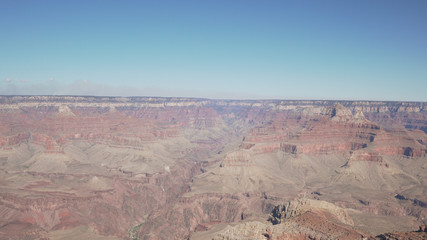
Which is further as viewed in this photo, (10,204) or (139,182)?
(139,182)

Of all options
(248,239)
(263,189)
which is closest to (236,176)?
(263,189)

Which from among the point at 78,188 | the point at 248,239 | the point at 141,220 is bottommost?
the point at 141,220

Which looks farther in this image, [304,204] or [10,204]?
[10,204]

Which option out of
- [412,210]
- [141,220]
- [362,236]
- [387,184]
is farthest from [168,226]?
[387,184]

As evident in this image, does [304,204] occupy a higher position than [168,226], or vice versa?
[304,204]

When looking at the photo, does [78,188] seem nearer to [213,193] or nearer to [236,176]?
[213,193]

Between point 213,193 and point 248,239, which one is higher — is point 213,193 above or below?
below

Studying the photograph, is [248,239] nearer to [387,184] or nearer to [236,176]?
[236,176]

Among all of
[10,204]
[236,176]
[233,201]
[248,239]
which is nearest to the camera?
[248,239]

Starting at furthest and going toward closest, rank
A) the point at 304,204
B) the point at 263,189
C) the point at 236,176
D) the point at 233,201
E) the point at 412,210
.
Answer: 1. the point at 236,176
2. the point at 263,189
3. the point at 233,201
4. the point at 412,210
5. the point at 304,204
